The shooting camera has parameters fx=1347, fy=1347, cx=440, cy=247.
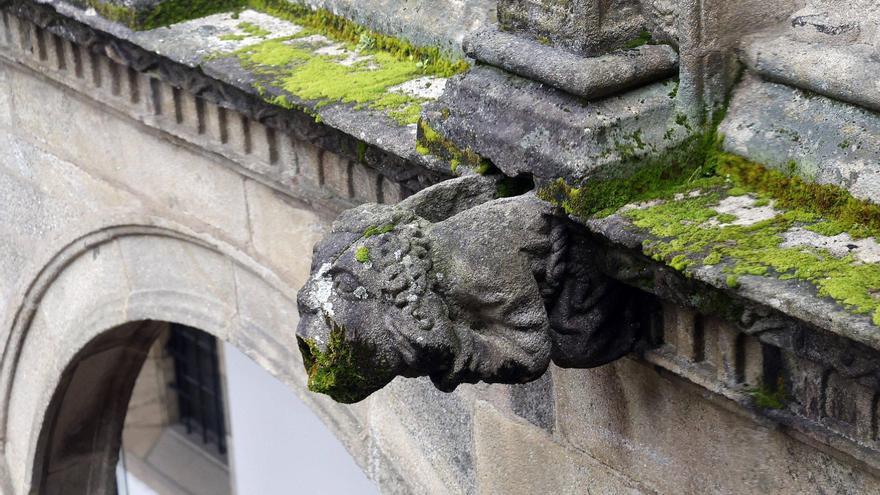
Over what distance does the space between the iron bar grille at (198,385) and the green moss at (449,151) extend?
6775 millimetres

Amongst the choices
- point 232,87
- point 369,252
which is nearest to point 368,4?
point 232,87

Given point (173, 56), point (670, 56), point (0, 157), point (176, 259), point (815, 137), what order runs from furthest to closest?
point (0, 157) → point (176, 259) → point (173, 56) → point (670, 56) → point (815, 137)

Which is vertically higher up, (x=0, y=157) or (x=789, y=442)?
(x=789, y=442)

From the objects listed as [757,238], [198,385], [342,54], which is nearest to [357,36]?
[342,54]

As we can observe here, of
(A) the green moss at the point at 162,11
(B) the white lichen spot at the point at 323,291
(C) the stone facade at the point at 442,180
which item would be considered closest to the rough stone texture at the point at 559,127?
(C) the stone facade at the point at 442,180

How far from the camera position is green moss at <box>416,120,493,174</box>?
227cm

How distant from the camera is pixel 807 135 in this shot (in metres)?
1.99

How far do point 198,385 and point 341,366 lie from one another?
7647 millimetres

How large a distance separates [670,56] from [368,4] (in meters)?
1.13

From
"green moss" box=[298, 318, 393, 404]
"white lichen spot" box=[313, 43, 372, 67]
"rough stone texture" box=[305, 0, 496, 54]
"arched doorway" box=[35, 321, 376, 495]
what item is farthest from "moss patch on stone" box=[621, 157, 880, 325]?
"arched doorway" box=[35, 321, 376, 495]

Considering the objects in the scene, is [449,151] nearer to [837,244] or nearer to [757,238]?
[757,238]

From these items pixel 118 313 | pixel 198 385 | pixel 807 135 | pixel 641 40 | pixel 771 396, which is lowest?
pixel 198 385

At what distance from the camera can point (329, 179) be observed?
3.08 metres

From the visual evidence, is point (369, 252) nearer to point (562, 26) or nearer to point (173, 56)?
point (562, 26)
